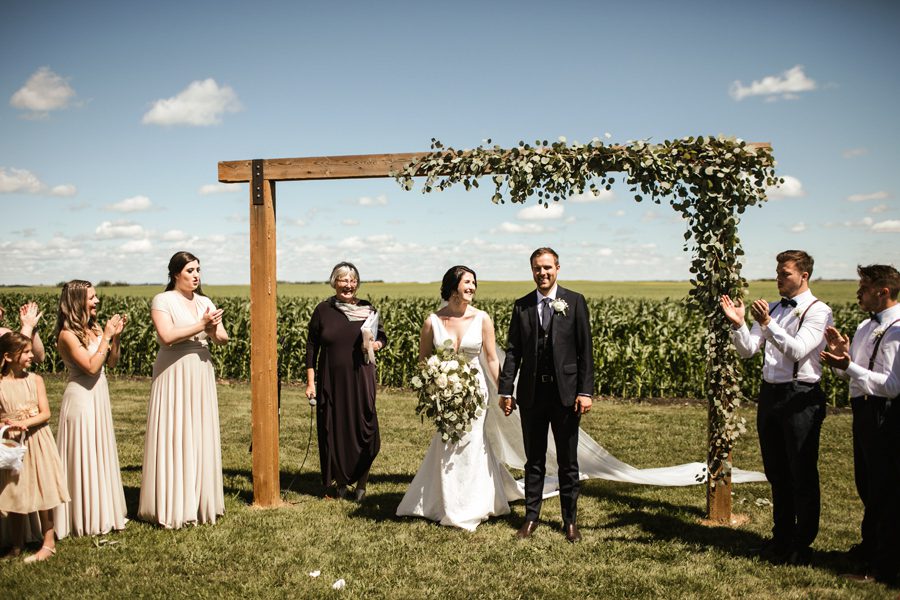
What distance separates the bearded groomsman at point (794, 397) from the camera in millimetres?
5316

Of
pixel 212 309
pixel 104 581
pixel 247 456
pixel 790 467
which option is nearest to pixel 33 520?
pixel 104 581

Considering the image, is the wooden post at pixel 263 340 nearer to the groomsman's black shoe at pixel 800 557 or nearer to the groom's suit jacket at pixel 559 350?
the groom's suit jacket at pixel 559 350

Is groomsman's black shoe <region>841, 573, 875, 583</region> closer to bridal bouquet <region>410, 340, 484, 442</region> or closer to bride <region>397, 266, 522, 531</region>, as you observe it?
bride <region>397, 266, 522, 531</region>

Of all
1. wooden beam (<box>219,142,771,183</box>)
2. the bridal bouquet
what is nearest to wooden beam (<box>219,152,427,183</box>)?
wooden beam (<box>219,142,771,183</box>)

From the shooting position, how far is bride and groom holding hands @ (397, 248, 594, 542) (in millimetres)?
6180

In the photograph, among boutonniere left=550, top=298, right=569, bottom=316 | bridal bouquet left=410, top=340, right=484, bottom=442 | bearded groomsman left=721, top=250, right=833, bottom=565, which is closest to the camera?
bearded groomsman left=721, top=250, right=833, bottom=565

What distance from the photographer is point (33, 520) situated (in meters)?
5.94

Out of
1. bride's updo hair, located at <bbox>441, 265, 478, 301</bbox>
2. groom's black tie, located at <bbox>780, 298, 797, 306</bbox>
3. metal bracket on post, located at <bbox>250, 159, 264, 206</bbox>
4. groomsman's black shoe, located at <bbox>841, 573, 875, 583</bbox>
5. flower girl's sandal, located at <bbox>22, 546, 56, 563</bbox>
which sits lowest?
groomsman's black shoe, located at <bbox>841, 573, 875, 583</bbox>

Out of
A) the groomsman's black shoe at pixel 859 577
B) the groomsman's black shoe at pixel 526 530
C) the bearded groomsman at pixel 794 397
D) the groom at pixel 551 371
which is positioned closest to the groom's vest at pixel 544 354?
the groom at pixel 551 371

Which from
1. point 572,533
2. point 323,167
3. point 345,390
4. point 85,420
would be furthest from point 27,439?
point 572,533

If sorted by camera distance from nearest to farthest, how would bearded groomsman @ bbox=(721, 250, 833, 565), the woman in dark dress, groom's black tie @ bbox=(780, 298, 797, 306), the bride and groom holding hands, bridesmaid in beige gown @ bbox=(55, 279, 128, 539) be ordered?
bearded groomsman @ bbox=(721, 250, 833, 565)
groom's black tie @ bbox=(780, 298, 797, 306)
bridesmaid in beige gown @ bbox=(55, 279, 128, 539)
the bride and groom holding hands
the woman in dark dress

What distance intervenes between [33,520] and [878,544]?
663 cm

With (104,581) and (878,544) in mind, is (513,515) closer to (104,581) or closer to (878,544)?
(878,544)

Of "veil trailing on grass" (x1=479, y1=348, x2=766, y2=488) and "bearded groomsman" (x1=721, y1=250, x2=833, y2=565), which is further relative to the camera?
"veil trailing on grass" (x1=479, y1=348, x2=766, y2=488)
